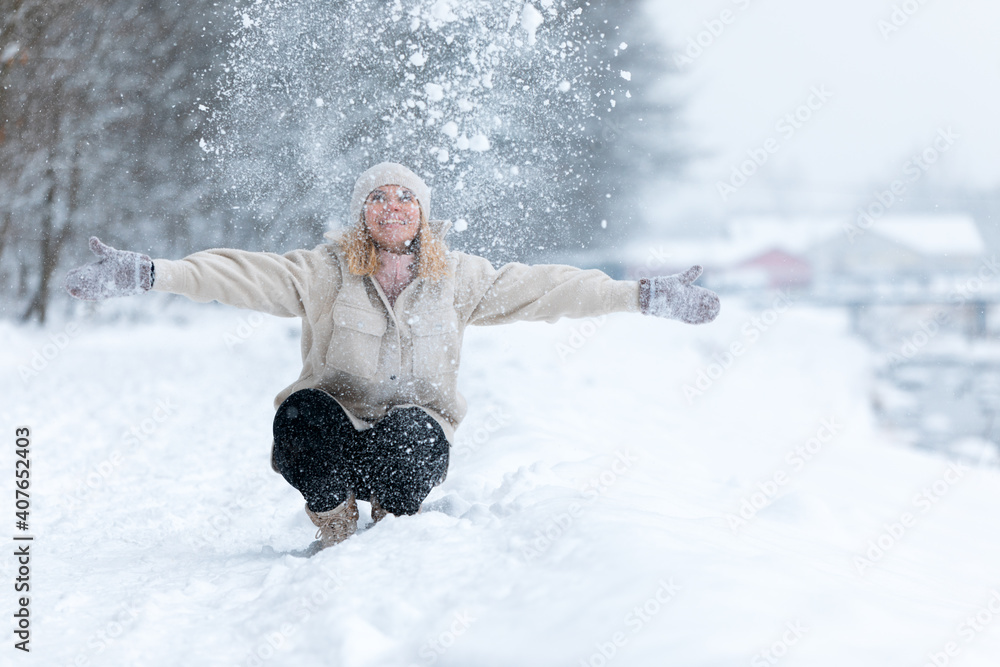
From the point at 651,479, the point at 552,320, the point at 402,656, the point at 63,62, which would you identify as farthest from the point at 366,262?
the point at 63,62

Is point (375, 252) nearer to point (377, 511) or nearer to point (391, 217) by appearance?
point (391, 217)

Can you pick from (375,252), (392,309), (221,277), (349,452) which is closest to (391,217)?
(375,252)

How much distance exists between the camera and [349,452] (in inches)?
89.6

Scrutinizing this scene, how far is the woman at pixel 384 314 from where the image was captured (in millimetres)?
2256

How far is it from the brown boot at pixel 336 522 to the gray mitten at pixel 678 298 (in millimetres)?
1086

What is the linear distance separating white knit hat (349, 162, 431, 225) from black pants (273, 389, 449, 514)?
2.00 ft

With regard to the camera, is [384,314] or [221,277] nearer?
[221,277]

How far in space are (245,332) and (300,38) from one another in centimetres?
451

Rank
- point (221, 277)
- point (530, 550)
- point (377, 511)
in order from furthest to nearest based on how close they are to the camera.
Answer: point (377, 511) < point (221, 277) < point (530, 550)

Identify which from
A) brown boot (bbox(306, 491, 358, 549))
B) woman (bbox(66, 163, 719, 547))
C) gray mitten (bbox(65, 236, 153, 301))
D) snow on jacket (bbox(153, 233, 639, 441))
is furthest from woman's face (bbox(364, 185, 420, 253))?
brown boot (bbox(306, 491, 358, 549))

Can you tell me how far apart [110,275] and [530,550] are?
4.21 ft

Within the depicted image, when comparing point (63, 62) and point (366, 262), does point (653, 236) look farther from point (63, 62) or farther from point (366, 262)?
point (366, 262)

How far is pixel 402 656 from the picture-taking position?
1.45 metres

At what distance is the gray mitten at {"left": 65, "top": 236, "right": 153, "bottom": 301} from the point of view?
1979 mm
